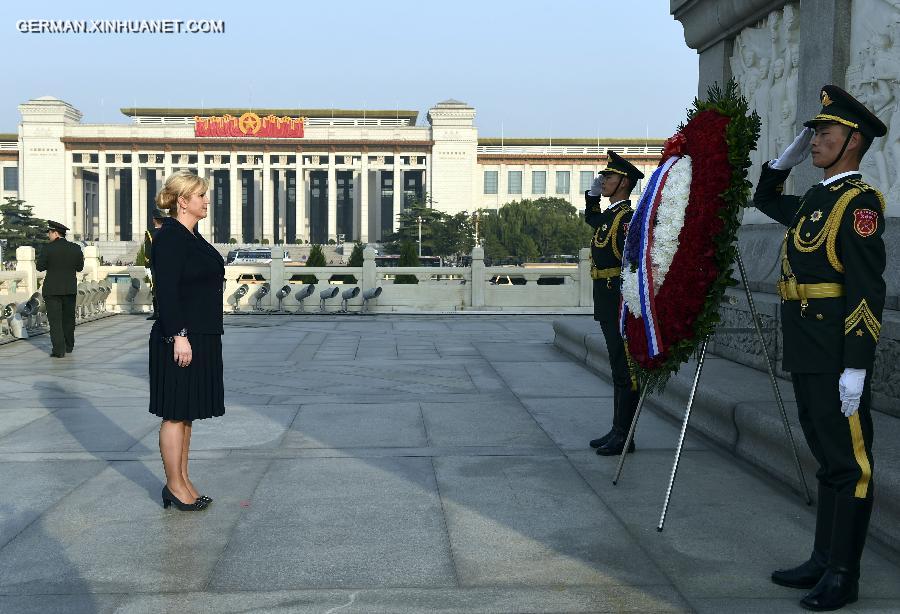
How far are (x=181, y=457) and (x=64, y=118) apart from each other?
9479cm

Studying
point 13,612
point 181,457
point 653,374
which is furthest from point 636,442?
point 13,612

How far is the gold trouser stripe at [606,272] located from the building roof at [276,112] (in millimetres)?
93282

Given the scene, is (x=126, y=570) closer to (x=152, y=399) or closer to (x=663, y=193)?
(x=152, y=399)

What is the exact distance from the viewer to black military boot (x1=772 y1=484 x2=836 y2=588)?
11.9 feet

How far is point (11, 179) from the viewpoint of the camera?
96.9m

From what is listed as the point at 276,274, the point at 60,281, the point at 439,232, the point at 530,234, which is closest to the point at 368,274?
the point at 276,274

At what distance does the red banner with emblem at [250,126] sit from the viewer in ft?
297

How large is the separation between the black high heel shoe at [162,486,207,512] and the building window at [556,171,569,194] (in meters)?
96.3

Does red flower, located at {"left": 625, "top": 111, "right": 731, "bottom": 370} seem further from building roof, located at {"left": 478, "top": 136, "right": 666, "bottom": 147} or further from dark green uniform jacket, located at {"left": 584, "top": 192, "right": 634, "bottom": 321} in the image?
building roof, located at {"left": 478, "top": 136, "right": 666, "bottom": 147}

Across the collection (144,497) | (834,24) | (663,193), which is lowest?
(144,497)

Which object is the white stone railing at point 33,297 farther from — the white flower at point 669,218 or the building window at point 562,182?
the building window at point 562,182

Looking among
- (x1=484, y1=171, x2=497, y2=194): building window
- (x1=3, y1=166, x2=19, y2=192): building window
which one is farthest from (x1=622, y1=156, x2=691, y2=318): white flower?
(x1=3, y1=166, x2=19, y2=192): building window

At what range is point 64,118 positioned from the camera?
296ft

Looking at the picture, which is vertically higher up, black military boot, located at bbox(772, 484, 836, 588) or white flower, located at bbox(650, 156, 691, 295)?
white flower, located at bbox(650, 156, 691, 295)
